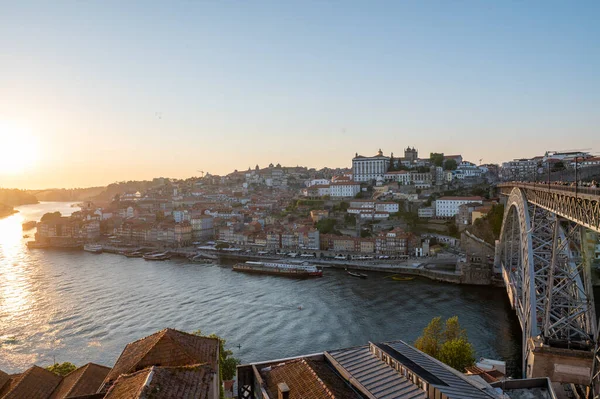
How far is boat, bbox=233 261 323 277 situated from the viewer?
2295 cm

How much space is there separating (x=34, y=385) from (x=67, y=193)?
118 metres

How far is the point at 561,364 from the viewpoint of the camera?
7.71 meters

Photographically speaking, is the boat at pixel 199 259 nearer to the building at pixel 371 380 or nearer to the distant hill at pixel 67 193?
the building at pixel 371 380

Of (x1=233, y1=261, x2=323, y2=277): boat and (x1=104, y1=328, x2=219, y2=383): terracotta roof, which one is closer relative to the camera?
(x1=104, y1=328, x2=219, y2=383): terracotta roof

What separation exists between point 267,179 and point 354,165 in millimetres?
19083

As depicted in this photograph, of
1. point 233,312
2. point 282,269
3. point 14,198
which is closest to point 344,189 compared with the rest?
point 282,269

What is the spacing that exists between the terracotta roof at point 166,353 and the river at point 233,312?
640cm

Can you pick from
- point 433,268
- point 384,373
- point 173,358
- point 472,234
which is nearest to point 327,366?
point 384,373

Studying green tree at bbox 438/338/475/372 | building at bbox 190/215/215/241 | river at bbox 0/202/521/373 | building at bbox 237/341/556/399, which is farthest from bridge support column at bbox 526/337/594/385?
building at bbox 190/215/215/241

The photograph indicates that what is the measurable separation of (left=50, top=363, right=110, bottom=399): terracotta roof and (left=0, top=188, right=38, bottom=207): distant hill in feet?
315

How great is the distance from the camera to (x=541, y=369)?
779 centimetres

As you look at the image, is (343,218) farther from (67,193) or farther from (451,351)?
(67,193)

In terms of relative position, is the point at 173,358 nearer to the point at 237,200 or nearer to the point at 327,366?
the point at 327,366

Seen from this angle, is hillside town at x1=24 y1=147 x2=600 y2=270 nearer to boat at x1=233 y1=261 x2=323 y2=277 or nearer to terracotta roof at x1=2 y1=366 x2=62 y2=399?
boat at x1=233 y1=261 x2=323 y2=277
